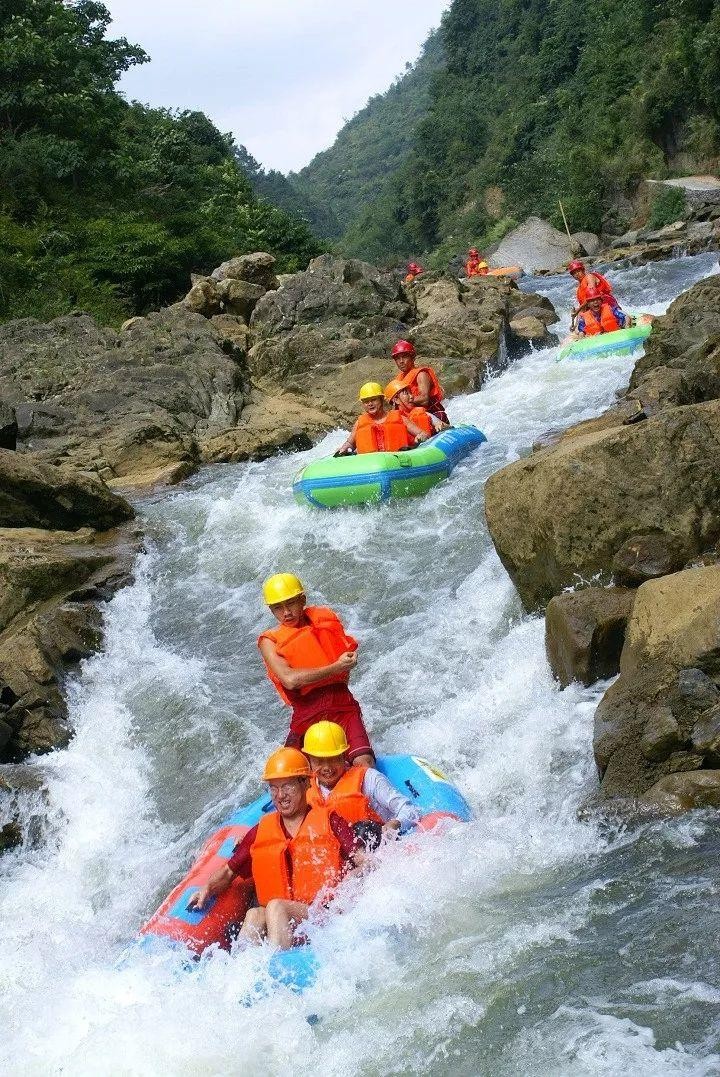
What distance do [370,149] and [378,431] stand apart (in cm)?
11845

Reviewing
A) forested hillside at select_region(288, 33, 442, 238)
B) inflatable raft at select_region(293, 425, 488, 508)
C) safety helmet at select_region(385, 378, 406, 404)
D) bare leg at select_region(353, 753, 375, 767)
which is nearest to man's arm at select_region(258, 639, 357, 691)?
bare leg at select_region(353, 753, 375, 767)

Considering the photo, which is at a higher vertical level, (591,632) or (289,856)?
(591,632)

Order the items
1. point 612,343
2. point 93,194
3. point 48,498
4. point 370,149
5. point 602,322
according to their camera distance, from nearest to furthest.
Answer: point 48,498, point 612,343, point 602,322, point 93,194, point 370,149

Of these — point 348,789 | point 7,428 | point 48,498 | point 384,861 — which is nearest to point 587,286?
point 7,428

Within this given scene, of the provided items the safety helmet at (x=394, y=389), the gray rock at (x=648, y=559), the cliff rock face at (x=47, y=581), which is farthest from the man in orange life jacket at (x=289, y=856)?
the safety helmet at (x=394, y=389)

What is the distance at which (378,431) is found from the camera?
10328 millimetres

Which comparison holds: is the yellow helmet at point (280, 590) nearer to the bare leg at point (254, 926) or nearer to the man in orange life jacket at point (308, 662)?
the man in orange life jacket at point (308, 662)

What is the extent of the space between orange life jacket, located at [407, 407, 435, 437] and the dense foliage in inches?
442

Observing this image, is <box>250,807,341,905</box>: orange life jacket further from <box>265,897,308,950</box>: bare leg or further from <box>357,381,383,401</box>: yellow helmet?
<box>357,381,383,401</box>: yellow helmet

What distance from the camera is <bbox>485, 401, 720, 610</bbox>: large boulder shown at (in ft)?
19.4

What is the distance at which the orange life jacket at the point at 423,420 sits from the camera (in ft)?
35.1

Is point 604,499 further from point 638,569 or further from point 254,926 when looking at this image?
point 254,926

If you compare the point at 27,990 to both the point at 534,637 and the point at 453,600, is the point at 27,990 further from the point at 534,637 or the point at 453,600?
the point at 453,600

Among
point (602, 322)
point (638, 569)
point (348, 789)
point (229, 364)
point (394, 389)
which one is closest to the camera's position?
point (348, 789)
